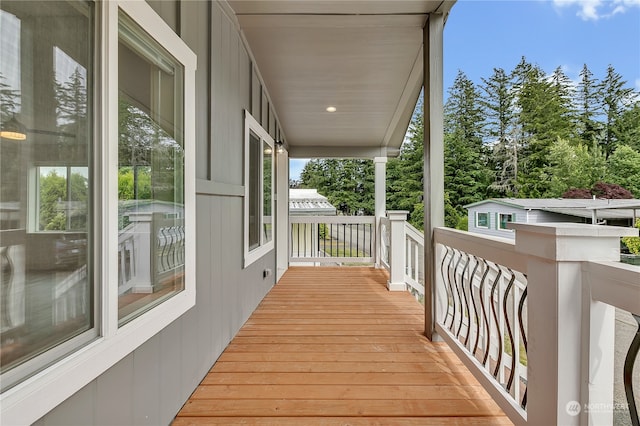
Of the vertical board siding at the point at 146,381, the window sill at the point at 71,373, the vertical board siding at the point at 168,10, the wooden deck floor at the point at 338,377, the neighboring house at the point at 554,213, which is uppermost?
the vertical board siding at the point at 168,10

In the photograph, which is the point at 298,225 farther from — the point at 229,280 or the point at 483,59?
the point at 483,59

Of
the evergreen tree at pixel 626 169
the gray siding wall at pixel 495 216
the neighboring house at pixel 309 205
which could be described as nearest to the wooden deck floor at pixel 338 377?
the gray siding wall at pixel 495 216

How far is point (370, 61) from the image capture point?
10.8 ft

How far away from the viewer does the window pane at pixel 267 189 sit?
3.92 m

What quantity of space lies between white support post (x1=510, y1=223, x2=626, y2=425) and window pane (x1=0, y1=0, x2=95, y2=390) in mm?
1703

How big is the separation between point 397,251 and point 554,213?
7.79 ft

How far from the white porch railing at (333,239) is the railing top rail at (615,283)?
4.86 meters

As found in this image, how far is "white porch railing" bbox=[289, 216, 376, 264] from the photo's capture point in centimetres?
596

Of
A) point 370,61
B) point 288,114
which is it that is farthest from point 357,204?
point 370,61

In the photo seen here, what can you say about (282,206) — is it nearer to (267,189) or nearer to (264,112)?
(267,189)

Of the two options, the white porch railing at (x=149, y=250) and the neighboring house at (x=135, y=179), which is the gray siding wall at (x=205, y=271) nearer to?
the neighboring house at (x=135, y=179)

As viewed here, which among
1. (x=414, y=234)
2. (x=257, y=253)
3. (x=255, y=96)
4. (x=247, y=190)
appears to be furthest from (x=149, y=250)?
(x=414, y=234)

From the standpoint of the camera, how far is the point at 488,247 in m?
1.78

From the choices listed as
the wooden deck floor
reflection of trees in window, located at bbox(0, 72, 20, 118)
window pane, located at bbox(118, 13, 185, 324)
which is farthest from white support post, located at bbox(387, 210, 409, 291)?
reflection of trees in window, located at bbox(0, 72, 20, 118)
